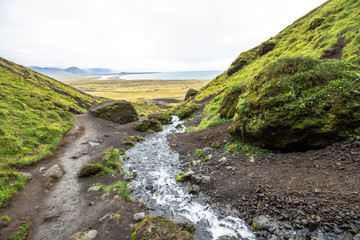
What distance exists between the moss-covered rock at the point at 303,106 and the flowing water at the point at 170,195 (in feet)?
23.5

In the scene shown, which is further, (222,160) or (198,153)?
(198,153)

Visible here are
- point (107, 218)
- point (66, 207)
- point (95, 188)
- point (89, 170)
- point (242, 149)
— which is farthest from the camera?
point (242, 149)

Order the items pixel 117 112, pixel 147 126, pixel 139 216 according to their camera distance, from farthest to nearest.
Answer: pixel 117 112, pixel 147 126, pixel 139 216

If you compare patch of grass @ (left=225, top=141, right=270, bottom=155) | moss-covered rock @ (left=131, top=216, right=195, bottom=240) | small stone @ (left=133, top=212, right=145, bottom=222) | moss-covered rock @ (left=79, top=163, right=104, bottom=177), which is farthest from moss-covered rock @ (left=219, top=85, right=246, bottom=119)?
moss-covered rock @ (left=131, top=216, right=195, bottom=240)

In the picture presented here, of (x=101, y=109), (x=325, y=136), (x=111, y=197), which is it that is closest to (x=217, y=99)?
(x=101, y=109)

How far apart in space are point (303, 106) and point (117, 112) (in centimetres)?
3227

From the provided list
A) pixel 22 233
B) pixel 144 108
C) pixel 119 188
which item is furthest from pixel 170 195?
pixel 144 108

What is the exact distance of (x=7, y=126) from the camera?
17.3 metres

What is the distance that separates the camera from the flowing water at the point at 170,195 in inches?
340

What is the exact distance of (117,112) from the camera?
112 ft

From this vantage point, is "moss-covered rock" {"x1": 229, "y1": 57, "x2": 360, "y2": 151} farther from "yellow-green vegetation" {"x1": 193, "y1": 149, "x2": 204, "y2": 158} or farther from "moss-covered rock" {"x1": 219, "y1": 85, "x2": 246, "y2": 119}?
"moss-covered rock" {"x1": 219, "y1": 85, "x2": 246, "y2": 119}

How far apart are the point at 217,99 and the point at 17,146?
1423 inches

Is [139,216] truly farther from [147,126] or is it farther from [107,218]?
[147,126]

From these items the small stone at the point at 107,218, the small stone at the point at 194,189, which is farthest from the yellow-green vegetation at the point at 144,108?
the small stone at the point at 107,218
